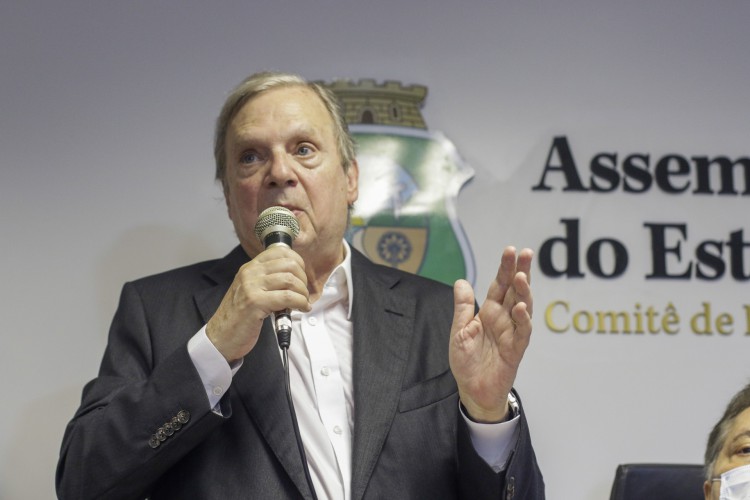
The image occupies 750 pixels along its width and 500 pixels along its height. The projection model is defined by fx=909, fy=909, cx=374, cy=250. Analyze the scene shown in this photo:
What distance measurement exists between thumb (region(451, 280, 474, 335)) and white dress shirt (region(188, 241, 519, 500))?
201 mm

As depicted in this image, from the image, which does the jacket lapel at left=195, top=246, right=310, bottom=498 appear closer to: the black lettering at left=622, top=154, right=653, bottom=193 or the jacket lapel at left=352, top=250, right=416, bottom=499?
the jacket lapel at left=352, top=250, right=416, bottom=499

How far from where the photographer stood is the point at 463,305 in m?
1.83

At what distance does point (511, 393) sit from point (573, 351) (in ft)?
3.94

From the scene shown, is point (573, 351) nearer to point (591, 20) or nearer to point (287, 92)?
point (591, 20)

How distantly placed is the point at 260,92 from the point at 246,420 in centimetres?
81

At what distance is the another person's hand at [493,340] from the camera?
175cm

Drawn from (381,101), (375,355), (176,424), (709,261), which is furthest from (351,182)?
(709,261)

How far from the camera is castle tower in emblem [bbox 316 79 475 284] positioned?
3031mm

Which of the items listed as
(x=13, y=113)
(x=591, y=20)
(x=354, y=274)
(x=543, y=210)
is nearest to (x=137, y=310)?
→ (x=354, y=274)

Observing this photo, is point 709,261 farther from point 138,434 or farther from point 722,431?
point 138,434

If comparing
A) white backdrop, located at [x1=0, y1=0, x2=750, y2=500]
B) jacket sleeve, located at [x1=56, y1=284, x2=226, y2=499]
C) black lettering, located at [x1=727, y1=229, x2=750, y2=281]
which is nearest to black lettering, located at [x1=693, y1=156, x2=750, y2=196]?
white backdrop, located at [x1=0, y1=0, x2=750, y2=500]

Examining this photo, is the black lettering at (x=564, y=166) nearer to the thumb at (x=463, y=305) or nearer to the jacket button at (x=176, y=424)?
the thumb at (x=463, y=305)

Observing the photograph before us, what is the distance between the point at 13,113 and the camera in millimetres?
3023

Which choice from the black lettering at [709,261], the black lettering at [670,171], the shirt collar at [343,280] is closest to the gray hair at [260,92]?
the shirt collar at [343,280]
